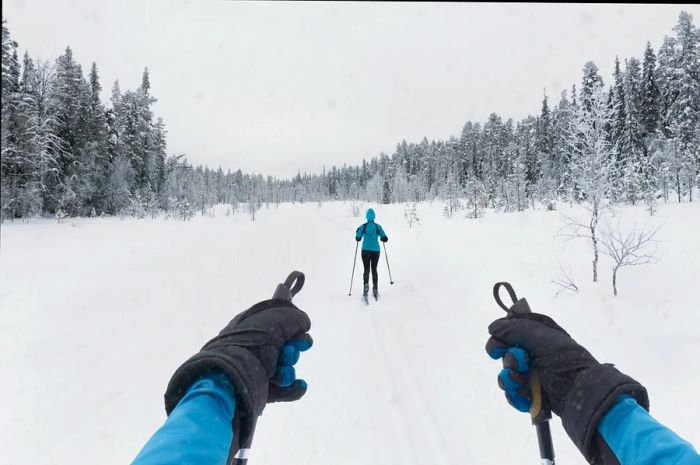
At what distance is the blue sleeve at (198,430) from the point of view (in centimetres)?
101

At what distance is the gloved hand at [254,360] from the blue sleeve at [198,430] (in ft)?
0.19

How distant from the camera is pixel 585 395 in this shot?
1436 millimetres

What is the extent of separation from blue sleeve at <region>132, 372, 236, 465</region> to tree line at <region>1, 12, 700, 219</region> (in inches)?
462

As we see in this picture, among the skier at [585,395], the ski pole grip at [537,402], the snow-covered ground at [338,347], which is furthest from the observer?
the snow-covered ground at [338,347]

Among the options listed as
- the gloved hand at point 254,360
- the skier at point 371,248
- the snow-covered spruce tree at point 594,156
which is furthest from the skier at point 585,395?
the snow-covered spruce tree at point 594,156

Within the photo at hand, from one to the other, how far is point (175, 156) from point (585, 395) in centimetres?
6144

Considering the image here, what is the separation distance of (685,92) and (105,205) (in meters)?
52.0

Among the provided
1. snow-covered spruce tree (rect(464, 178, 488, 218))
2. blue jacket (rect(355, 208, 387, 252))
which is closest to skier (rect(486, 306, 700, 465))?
blue jacket (rect(355, 208, 387, 252))

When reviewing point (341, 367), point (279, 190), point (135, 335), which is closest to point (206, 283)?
point (135, 335)

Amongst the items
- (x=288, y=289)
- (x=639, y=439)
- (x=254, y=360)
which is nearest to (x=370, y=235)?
(x=288, y=289)

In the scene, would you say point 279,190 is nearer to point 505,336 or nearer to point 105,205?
point 105,205

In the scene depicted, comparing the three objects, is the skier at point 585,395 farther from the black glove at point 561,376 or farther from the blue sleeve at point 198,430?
the blue sleeve at point 198,430

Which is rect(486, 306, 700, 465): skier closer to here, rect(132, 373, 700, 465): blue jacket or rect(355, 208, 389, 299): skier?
rect(132, 373, 700, 465): blue jacket

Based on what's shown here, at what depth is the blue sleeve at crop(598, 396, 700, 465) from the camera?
1.06m
